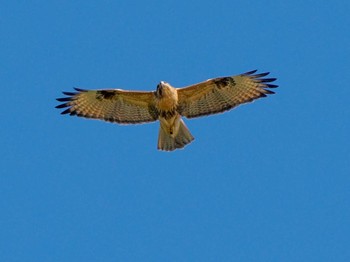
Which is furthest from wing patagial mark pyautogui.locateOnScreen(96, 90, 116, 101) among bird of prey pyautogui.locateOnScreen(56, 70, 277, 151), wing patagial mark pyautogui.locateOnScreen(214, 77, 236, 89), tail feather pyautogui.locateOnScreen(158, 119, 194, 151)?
wing patagial mark pyautogui.locateOnScreen(214, 77, 236, 89)

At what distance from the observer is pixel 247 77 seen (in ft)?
52.9

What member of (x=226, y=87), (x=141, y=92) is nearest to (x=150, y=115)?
(x=141, y=92)

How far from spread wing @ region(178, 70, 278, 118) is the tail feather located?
0.31m

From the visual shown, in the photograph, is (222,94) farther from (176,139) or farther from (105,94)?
(105,94)

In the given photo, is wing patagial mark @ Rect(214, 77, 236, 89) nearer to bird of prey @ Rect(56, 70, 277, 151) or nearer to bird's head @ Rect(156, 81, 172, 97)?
bird of prey @ Rect(56, 70, 277, 151)

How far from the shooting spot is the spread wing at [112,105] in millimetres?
16250

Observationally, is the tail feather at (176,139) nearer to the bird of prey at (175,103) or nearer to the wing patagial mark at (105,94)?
the bird of prey at (175,103)

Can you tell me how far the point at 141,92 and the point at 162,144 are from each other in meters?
1.10

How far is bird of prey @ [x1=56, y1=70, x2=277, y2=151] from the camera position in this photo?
16.0 metres

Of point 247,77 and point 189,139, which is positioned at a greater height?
point 247,77

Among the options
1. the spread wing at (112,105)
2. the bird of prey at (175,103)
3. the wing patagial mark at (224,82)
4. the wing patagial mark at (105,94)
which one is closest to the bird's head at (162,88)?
the bird of prey at (175,103)

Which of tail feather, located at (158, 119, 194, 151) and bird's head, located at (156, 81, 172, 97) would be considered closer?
bird's head, located at (156, 81, 172, 97)

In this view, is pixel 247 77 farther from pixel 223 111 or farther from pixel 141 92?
pixel 141 92

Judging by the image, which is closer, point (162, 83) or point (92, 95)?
point (162, 83)
